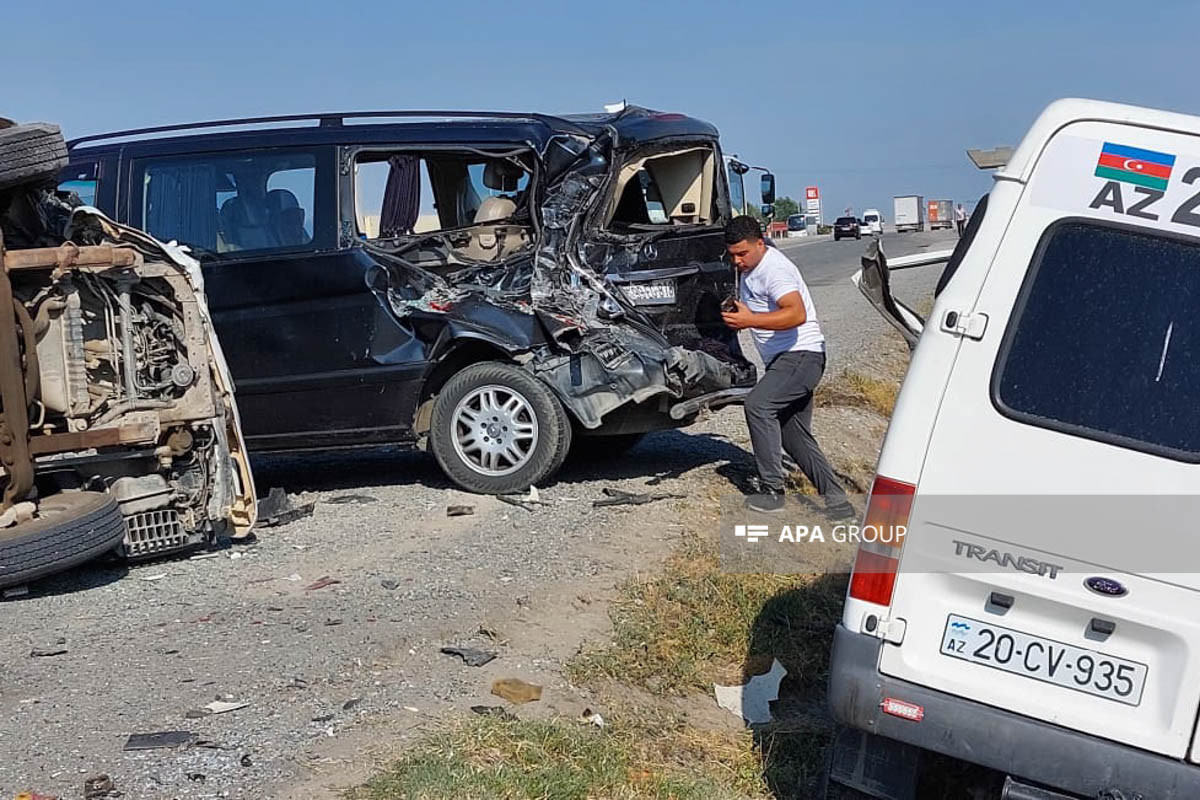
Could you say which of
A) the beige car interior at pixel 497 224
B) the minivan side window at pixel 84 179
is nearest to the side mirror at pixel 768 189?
the beige car interior at pixel 497 224

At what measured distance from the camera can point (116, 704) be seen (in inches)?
199

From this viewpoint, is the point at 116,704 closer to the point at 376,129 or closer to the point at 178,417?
the point at 178,417

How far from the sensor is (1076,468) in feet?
12.1

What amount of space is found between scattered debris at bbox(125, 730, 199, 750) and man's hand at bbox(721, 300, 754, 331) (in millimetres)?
4166

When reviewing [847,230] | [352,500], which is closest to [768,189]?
[352,500]

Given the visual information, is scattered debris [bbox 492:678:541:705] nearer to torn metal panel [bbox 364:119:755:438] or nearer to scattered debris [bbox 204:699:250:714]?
scattered debris [bbox 204:699:250:714]

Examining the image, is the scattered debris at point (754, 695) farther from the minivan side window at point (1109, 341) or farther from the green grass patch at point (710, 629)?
the minivan side window at point (1109, 341)

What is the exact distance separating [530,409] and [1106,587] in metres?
4.88

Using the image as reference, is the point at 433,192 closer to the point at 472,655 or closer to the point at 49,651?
the point at 472,655

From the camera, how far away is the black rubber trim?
3.58 meters

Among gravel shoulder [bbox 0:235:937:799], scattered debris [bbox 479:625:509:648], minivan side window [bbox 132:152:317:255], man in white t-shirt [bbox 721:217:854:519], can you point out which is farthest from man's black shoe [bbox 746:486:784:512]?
minivan side window [bbox 132:152:317:255]

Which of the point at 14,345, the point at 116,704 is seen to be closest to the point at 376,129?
the point at 14,345

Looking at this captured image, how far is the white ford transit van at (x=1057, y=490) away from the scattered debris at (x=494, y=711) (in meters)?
1.47

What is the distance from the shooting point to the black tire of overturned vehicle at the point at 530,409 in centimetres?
815
